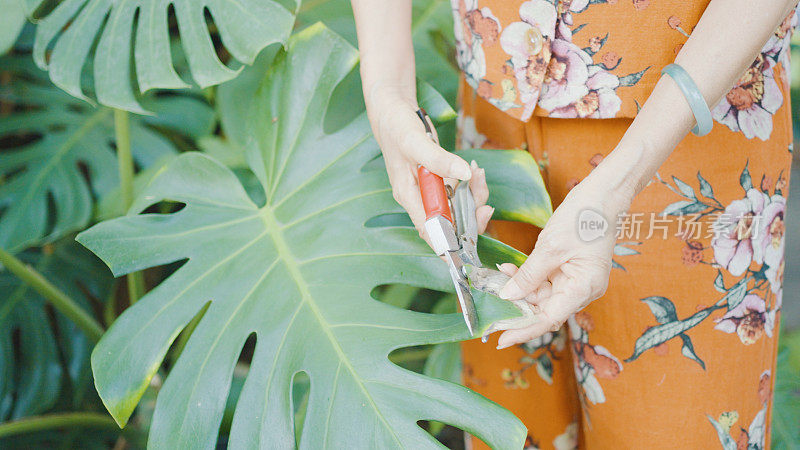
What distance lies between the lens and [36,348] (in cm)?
111

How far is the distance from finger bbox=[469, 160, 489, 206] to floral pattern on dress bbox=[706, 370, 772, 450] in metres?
0.30

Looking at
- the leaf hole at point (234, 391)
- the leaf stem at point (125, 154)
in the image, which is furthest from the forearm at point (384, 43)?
the leaf stem at point (125, 154)

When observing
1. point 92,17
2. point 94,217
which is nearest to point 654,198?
point 92,17

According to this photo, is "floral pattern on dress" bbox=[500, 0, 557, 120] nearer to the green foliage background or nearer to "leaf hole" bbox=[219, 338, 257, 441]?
the green foliage background

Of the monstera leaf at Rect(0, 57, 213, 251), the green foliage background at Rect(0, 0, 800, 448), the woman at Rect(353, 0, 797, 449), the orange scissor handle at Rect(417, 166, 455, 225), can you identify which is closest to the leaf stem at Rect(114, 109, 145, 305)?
the green foliage background at Rect(0, 0, 800, 448)

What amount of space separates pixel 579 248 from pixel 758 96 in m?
0.23

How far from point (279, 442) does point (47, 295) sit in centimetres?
60

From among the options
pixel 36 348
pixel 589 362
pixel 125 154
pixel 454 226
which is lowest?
pixel 36 348

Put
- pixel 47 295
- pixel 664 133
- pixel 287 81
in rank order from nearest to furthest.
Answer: pixel 664 133, pixel 287 81, pixel 47 295

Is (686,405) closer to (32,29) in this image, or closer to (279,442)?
(279,442)

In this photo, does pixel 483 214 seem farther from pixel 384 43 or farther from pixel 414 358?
pixel 414 358

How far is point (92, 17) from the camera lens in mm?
757

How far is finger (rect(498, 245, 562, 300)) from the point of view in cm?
48

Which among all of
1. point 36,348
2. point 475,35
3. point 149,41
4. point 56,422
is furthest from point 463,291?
point 36,348
